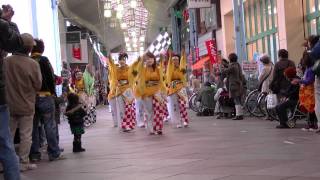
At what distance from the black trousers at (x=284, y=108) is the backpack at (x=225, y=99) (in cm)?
467

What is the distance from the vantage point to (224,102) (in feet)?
54.8

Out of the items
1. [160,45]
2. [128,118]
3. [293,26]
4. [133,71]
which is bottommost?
[128,118]

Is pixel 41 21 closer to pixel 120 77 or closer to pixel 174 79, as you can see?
pixel 120 77

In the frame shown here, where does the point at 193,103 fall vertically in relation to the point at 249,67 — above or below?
below

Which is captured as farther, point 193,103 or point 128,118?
point 193,103

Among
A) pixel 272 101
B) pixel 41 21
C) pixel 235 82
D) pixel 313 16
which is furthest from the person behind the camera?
pixel 41 21

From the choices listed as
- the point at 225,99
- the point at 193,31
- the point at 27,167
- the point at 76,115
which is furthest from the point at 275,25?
the point at 27,167

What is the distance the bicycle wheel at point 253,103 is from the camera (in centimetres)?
1548

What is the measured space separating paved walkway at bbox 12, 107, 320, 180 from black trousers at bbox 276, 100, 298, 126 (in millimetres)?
279

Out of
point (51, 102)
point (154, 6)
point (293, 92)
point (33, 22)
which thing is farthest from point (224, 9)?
point (51, 102)

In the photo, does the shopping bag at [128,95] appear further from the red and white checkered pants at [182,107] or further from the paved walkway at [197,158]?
the paved walkway at [197,158]

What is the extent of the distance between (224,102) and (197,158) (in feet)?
29.1

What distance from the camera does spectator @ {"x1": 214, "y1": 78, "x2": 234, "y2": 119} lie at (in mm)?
16641

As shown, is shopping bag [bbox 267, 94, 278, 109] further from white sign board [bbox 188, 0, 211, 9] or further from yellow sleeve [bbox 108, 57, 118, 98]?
white sign board [bbox 188, 0, 211, 9]
